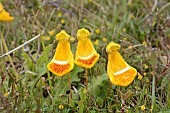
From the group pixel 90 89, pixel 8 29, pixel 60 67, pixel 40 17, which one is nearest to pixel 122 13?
pixel 40 17

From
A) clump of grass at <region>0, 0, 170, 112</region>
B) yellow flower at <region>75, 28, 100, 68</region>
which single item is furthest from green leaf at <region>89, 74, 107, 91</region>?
yellow flower at <region>75, 28, 100, 68</region>

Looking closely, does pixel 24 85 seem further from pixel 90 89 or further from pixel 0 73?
pixel 90 89

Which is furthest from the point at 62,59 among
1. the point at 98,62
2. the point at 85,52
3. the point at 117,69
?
the point at 98,62

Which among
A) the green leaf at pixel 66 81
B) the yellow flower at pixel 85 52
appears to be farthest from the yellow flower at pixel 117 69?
the green leaf at pixel 66 81

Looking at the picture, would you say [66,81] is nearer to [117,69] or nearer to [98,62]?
[98,62]

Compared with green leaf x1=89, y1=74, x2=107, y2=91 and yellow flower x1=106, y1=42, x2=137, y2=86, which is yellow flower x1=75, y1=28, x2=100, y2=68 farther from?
green leaf x1=89, y1=74, x2=107, y2=91
